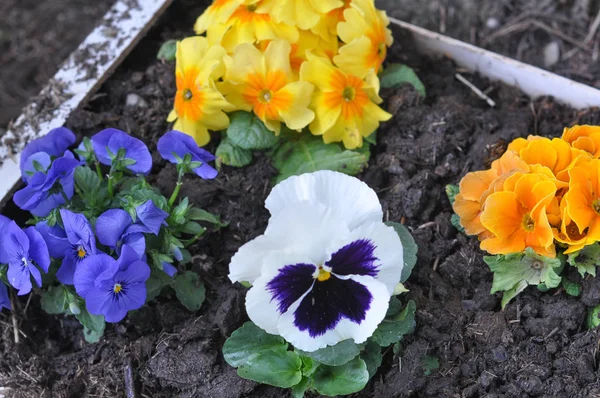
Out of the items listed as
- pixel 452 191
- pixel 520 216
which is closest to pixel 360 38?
pixel 452 191

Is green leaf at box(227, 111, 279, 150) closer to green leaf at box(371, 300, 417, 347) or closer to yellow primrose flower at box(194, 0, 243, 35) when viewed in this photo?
yellow primrose flower at box(194, 0, 243, 35)

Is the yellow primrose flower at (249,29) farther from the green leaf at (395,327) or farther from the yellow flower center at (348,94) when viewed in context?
the green leaf at (395,327)

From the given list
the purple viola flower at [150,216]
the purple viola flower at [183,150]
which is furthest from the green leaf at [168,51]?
the purple viola flower at [150,216]

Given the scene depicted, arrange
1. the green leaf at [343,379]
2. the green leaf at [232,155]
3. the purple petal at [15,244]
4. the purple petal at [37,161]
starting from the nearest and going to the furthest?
the green leaf at [343,379], the purple petal at [15,244], the purple petal at [37,161], the green leaf at [232,155]

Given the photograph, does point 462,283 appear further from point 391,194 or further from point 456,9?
point 456,9

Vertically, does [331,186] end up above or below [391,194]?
above

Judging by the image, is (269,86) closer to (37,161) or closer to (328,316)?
(37,161)

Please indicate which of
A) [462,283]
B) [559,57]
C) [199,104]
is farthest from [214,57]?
[559,57]
